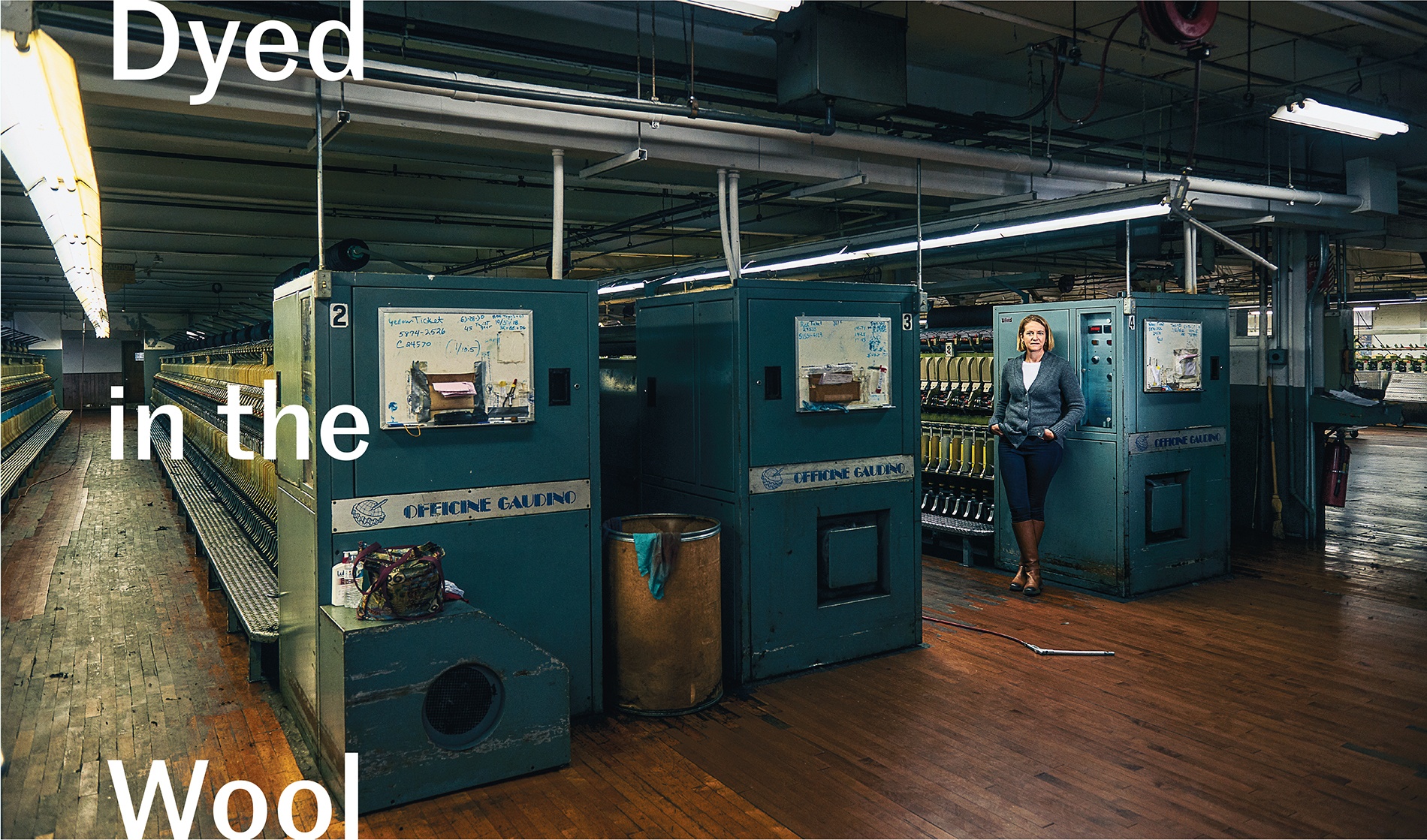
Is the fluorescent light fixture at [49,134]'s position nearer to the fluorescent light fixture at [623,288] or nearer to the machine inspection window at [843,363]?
the machine inspection window at [843,363]

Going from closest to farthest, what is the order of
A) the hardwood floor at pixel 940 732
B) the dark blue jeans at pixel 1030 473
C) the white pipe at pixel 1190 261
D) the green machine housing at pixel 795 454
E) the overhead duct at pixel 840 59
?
the hardwood floor at pixel 940 732 < the green machine housing at pixel 795 454 < the overhead duct at pixel 840 59 < the dark blue jeans at pixel 1030 473 < the white pipe at pixel 1190 261

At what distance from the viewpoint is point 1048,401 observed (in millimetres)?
5852

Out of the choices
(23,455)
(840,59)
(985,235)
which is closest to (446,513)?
(840,59)

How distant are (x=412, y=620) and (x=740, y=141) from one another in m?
2.97

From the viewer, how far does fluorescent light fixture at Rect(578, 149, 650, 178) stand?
4.54 m

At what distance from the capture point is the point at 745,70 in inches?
235

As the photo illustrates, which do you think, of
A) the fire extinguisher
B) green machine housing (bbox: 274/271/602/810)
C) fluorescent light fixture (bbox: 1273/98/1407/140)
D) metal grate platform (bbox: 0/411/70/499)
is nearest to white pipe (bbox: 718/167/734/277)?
green machine housing (bbox: 274/271/602/810)

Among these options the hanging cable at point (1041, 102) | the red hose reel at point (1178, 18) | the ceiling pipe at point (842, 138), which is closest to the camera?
the red hose reel at point (1178, 18)

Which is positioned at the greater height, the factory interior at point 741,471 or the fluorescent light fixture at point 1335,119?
the fluorescent light fixture at point 1335,119

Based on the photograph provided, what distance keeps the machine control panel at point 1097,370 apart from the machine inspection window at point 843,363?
1.93 meters

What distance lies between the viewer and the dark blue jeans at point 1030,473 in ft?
19.5

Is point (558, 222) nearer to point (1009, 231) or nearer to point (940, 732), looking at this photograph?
point (940, 732)

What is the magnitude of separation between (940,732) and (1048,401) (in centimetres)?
274

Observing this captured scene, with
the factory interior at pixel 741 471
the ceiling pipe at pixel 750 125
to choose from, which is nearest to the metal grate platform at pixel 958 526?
the factory interior at pixel 741 471
